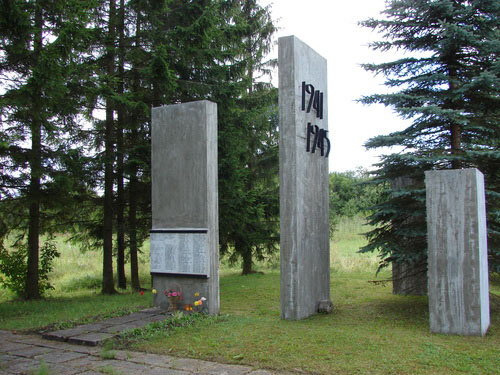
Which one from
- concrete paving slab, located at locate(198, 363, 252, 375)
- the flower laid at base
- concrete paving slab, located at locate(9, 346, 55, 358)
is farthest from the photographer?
the flower laid at base

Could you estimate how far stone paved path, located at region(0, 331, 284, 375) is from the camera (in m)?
4.44

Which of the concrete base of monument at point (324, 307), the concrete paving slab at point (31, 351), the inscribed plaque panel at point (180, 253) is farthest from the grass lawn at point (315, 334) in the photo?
the concrete paving slab at point (31, 351)

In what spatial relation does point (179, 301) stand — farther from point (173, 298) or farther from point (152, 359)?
point (152, 359)

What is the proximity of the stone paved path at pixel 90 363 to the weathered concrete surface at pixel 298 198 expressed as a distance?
95.1 inches

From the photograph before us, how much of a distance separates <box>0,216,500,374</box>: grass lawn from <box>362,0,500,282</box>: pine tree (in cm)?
112

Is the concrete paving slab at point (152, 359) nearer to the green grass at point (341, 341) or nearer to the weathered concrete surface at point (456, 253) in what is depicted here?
the green grass at point (341, 341)

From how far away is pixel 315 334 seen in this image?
5.62m

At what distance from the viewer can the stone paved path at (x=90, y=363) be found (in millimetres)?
4438

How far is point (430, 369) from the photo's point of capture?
4.19 metres

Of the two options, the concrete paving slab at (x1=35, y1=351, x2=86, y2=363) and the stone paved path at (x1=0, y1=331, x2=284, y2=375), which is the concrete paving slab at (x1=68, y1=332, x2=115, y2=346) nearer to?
the stone paved path at (x1=0, y1=331, x2=284, y2=375)

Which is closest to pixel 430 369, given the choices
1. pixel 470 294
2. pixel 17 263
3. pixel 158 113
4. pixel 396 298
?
pixel 470 294

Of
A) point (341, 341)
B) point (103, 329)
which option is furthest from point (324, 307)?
point (103, 329)

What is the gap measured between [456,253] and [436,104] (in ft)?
8.87

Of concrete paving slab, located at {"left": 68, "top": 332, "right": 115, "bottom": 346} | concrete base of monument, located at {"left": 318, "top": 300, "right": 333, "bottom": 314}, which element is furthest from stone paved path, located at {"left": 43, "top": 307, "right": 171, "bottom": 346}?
concrete base of monument, located at {"left": 318, "top": 300, "right": 333, "bottom": 314}
